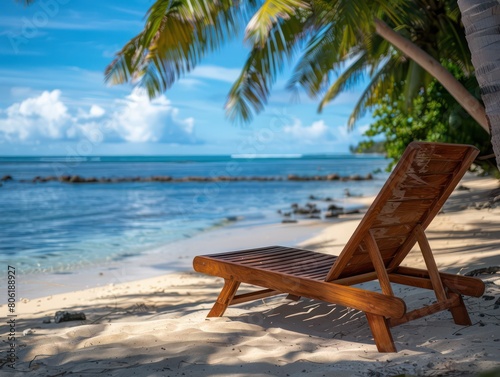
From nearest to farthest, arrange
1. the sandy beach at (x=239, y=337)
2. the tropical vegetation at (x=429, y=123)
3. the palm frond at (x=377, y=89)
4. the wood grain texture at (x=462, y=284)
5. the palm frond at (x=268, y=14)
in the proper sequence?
the sandy beach at (x=239, y=337) < the wood grain texture at (x=462, y=284) < the palm frond at (x=268, y=14) < the tropical vegetation at (x=429, y=123) < the palm frond at (x=377, y=89)

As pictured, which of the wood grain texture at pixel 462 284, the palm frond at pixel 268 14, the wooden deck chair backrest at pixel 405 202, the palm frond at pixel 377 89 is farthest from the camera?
the palm frond at pixel 377 89

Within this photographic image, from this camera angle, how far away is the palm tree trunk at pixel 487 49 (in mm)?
2869

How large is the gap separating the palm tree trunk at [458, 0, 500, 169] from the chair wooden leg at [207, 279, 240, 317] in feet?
6.16

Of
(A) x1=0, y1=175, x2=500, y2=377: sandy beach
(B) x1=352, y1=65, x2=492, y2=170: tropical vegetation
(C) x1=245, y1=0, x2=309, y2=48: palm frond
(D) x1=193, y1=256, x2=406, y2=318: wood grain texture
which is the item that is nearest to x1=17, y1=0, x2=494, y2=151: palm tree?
(C) x1=245, y1=0, x2=309, y2=48: palm frond

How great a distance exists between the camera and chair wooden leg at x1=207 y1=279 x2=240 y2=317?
395cm

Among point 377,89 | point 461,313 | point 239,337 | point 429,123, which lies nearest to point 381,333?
point 461,313

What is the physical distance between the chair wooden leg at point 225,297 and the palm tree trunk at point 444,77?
11.2 ft

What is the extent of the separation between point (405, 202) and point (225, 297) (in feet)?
4.63

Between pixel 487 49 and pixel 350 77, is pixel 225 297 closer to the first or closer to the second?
pixel 487 49

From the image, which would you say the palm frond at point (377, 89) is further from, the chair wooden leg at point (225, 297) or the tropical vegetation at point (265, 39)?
the chair wooden leg at point (225, 297)

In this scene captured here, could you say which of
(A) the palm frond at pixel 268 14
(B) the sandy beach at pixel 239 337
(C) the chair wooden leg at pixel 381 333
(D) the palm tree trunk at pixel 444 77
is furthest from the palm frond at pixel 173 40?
(C) the chair wooden leg at pixel 381 333

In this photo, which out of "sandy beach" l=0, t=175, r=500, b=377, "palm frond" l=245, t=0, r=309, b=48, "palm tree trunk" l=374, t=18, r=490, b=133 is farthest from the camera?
"palm frond" l=245, t=0, r=309, b=48

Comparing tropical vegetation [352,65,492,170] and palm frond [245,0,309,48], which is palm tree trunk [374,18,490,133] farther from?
tropical vegetation [352,65,492,170]

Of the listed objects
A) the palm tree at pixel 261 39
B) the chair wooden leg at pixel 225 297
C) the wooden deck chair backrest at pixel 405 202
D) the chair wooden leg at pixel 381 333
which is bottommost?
the chair wooden leg at pixel 381 333
